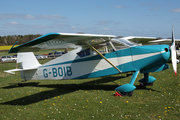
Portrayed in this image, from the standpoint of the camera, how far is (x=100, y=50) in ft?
25.1

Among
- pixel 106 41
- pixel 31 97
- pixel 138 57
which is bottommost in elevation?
pixel 31 97

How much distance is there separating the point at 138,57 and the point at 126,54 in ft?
A: 1.68

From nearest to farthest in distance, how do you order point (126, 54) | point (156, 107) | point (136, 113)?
point (136, 113) → point (156, 107) → point (126, 54)

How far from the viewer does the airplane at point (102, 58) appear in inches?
257

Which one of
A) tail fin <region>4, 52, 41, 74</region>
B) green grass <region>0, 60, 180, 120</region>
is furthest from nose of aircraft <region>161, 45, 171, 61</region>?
tail fin <region>4, 52, 41, 74</region>

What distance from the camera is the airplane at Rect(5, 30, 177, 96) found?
6516 millimetres

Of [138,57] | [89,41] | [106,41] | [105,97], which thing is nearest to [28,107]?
→ [105,97]

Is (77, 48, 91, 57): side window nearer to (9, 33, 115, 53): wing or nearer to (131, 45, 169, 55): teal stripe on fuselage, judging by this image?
(9, 33, 115, 53): wing

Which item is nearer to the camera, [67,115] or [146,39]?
[67,115]

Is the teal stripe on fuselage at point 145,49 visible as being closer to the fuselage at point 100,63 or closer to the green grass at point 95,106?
the fuselage at point 100,63

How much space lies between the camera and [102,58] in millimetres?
7723

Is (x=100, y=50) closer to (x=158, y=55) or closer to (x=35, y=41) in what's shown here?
(x=158, y=55)

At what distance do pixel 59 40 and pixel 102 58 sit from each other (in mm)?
2421

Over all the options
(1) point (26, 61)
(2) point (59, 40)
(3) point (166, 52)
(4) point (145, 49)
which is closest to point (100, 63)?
(4) point (145, 49)
